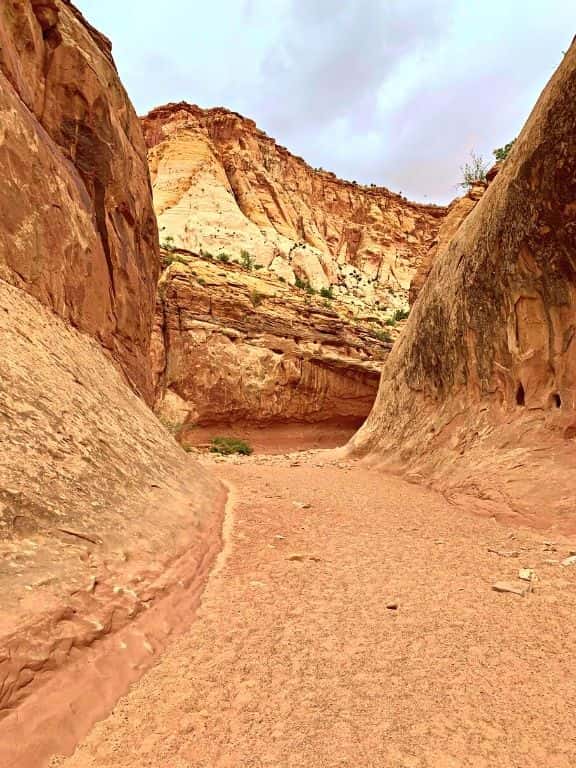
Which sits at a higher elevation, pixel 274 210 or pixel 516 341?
pixel 274 210

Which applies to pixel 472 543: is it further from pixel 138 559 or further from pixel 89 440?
pixel 89 440

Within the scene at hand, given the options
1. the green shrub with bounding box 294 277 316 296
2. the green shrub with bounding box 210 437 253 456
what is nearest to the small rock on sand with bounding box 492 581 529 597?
the green shrub with bounding box 210 437 253 456

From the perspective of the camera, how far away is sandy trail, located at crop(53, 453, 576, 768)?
178 cm

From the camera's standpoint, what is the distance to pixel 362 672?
2334 millimetres

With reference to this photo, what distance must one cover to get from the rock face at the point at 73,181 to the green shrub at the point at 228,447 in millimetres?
9982

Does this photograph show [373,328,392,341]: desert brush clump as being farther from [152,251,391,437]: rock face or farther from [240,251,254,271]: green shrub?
[240,251,254,271]: green shrub

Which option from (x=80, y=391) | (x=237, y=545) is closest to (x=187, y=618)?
(x=237, y=545)

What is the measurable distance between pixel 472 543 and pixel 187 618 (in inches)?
133

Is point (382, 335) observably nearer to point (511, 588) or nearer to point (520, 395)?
point (520, 395)

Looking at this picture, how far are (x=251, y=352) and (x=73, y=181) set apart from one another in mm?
18199

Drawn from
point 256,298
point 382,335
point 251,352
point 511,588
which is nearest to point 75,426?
point 511,588

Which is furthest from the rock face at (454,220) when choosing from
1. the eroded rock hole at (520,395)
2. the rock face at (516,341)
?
the eroded rock hole at (520,395)

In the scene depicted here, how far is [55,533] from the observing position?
291 cm

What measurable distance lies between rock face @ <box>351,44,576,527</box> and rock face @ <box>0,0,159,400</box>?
23.2 ft
